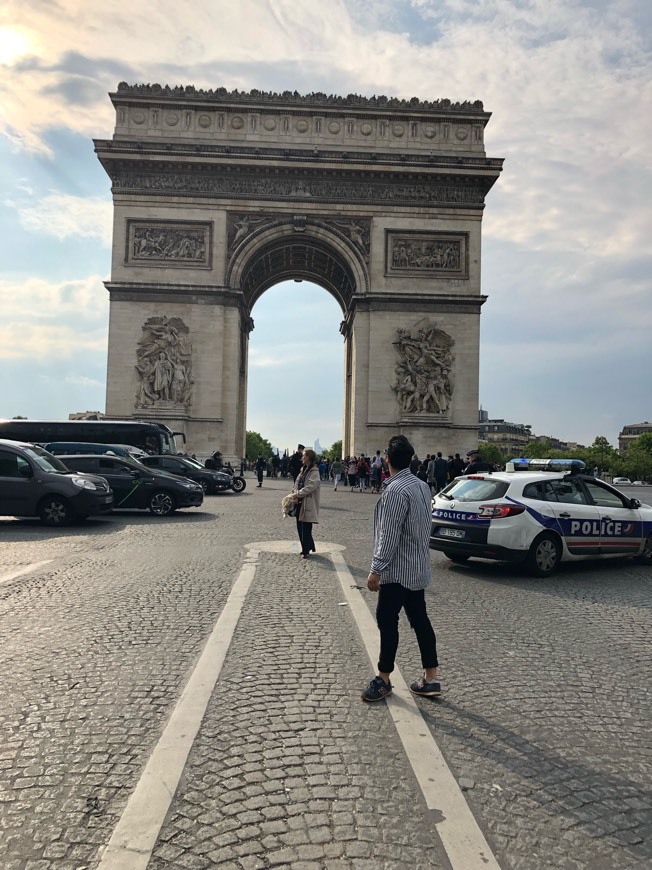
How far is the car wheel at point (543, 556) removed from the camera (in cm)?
901

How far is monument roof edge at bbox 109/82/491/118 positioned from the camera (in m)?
33.2

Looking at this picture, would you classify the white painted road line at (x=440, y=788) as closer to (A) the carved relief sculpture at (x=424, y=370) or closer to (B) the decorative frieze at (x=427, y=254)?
(A) the carved relief sculpture at (x=424, y=370)

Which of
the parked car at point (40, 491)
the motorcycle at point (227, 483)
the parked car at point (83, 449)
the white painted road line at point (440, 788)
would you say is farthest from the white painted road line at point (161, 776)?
the motorcycle at point (227, 483)

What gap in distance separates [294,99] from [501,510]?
3003 cm

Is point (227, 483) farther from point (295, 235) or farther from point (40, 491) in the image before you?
point (295, 235)

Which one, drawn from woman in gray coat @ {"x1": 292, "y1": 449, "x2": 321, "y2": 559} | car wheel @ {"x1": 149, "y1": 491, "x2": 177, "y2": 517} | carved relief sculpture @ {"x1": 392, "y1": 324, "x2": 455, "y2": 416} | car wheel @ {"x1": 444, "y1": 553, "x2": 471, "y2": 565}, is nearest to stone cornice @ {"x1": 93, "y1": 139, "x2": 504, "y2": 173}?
carved relief sculpture @ {"x1": 392, "y1": 324, "x2": 455, "y2": 416}

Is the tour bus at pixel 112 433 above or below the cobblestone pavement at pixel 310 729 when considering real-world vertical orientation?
above

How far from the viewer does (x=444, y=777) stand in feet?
10.4

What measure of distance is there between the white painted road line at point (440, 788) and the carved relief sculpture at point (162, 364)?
94.7ft

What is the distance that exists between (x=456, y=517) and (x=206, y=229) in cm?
2734

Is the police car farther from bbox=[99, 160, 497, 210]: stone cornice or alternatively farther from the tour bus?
bbox=[99, 160, 497, 210]: stone cornice

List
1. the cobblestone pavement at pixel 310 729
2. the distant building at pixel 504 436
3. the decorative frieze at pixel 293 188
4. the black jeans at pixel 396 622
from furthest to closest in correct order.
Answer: the distant building at pixel 504 436
the decorative frieze at pixel 293 188
the black jeans at pixel 396 622
the cobblestone pavement at pixel 310 729

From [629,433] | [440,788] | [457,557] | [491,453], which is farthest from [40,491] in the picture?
[629,433]

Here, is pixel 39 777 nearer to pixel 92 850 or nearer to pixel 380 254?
pixel 92 850
